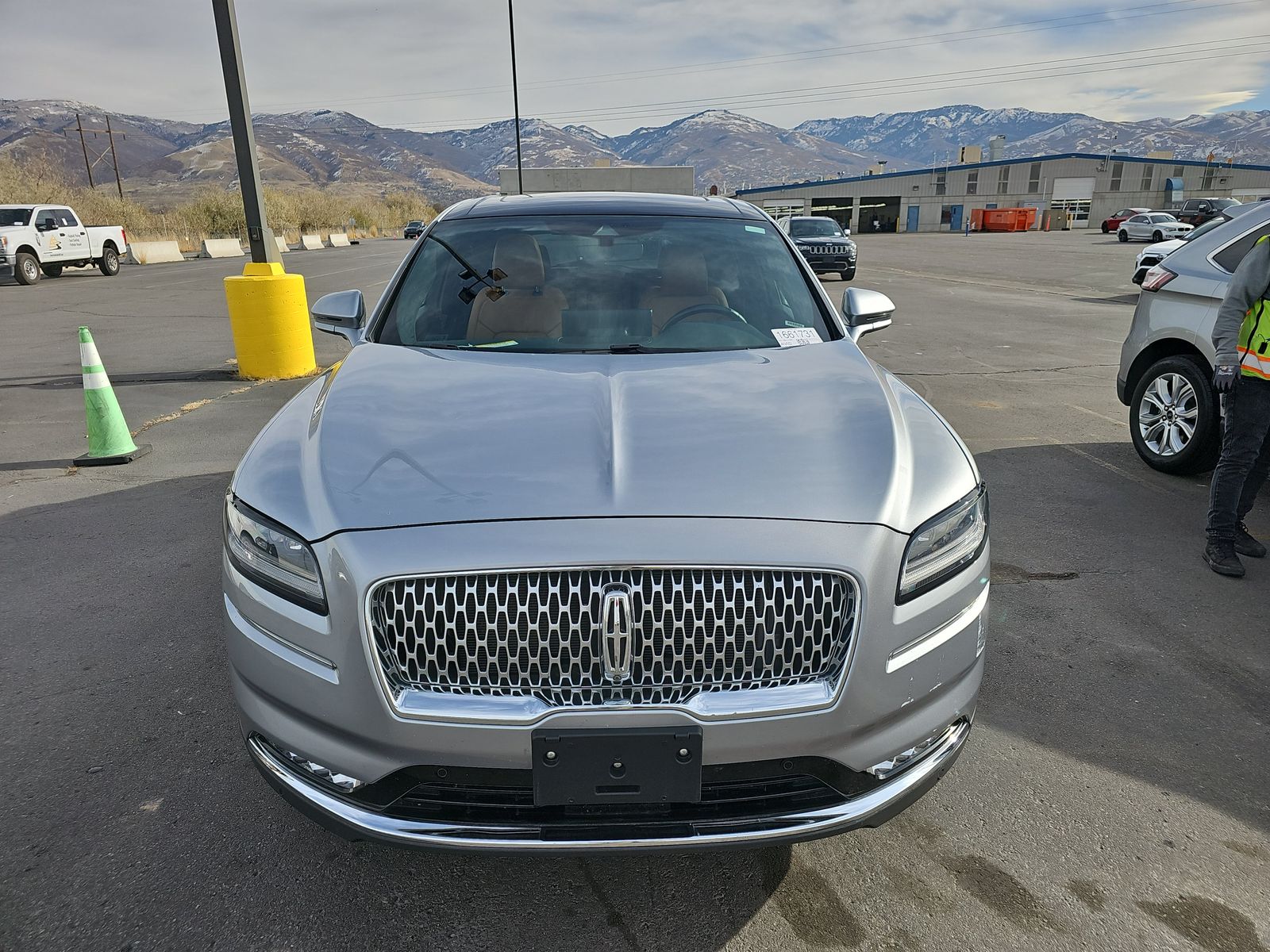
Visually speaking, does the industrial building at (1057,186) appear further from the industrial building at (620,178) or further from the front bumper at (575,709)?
the front bumper at (575,709)

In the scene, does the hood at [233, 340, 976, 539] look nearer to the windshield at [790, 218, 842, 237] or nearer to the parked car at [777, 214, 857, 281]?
the parked car at [777, 214, 857, 281]

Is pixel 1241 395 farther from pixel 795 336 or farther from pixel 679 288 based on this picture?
pixel 679 288

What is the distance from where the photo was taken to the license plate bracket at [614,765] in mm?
1743

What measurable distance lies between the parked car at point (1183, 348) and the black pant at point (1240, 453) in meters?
1.12

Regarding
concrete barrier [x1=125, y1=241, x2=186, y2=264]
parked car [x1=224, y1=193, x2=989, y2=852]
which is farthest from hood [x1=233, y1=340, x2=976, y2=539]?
concrete barrier [x1=125, y1=241, x2=186, y2=264]

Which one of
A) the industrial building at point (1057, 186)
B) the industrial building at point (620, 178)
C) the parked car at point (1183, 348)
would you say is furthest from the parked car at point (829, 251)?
the industrial building at point (1057, 186)

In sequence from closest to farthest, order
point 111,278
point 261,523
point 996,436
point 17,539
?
point 261,523 → point 17,539 → point 996,436 → point 111,278

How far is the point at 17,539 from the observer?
15.6 ft

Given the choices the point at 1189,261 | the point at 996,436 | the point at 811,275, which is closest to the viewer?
the point at 811,275

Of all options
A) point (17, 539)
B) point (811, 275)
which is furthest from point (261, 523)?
point (17, 539)

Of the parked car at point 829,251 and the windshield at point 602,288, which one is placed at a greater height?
the windshield at point 602,288

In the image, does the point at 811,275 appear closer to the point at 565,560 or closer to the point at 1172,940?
the point at 565,560

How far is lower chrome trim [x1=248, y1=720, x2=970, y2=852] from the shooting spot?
5.81 ft

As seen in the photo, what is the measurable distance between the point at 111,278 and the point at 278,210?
34.6 m
